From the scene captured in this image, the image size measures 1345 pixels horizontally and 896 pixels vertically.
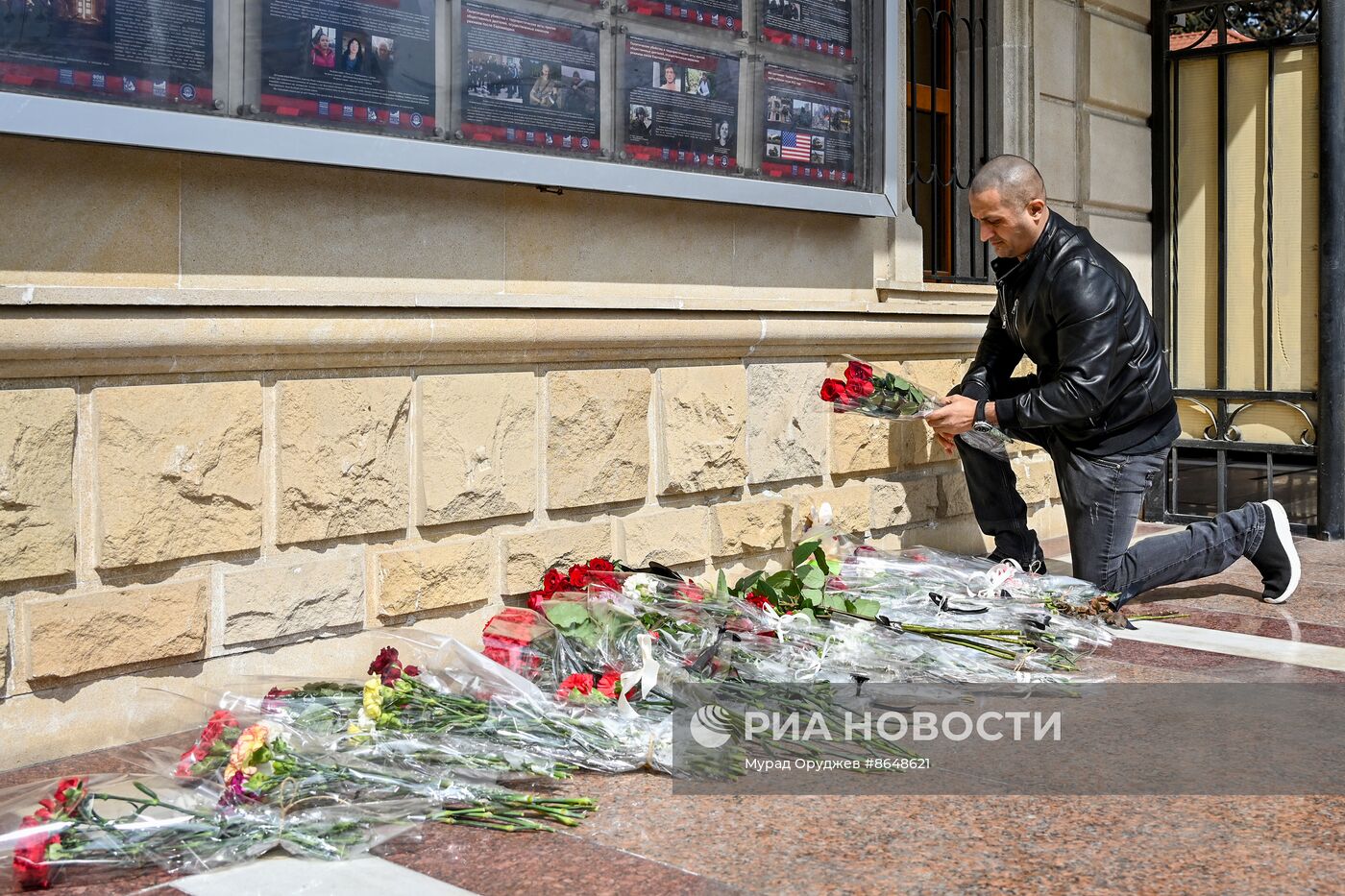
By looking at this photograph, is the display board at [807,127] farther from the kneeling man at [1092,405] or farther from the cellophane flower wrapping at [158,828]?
the cellophane flower wrapping at [158,828]

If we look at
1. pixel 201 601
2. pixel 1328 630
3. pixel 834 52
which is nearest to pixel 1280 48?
pixel 834 52

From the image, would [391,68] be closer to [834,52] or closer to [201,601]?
[201,601]

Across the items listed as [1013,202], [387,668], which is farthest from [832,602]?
[1013,202]

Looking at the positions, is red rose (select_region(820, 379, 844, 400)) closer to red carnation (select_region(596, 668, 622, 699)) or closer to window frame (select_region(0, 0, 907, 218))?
window frame (select_region(0, 0, 907, 218))

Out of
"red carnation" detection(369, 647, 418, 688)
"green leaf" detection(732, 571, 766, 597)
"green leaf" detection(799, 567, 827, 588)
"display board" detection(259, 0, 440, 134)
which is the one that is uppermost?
"display board" detection(259, 0, 440, 134)

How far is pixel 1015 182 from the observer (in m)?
5.44

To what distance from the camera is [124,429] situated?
11.8 ft

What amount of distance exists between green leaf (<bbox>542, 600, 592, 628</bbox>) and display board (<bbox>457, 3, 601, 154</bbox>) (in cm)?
149

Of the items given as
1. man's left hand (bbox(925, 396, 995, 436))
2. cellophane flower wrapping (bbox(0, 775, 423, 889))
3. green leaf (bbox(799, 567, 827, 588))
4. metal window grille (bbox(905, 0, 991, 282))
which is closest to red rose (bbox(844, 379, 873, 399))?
man's left hand (bbox(925, 396, 995, 436))

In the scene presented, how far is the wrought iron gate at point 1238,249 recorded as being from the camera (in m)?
7.69

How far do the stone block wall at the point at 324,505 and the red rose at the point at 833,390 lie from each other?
191 mm

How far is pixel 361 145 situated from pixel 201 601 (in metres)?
1.37

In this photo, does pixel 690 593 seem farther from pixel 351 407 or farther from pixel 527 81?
pixel 527 81

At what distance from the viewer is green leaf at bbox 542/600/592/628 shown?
4.02 m
